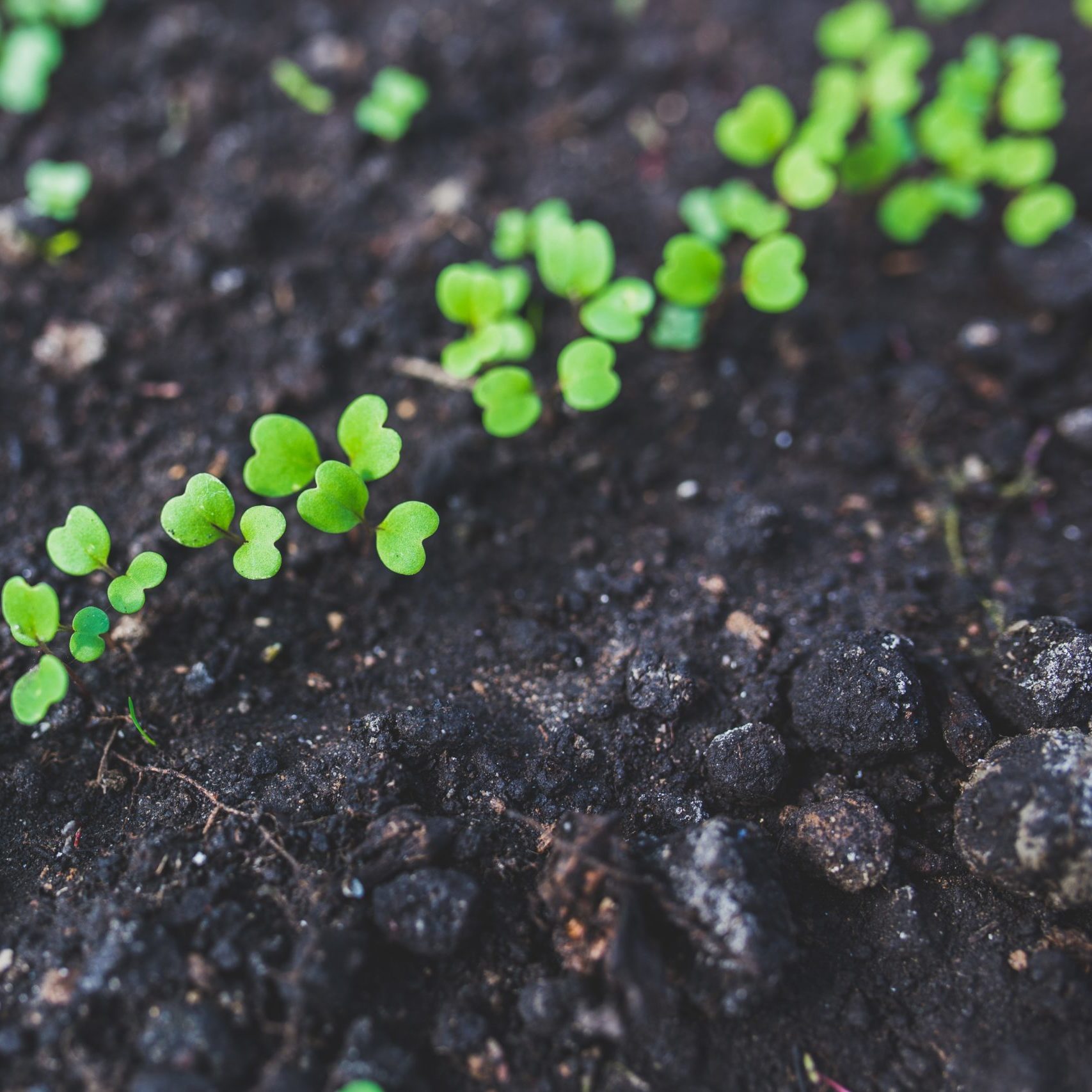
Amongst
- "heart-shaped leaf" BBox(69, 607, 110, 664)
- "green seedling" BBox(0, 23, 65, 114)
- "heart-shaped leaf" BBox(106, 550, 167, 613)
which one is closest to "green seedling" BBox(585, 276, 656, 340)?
"heart-shaped leaf" BBox(106, 550, 167, 613)

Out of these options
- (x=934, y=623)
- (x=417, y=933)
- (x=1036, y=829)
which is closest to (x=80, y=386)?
(x=417, y=933)

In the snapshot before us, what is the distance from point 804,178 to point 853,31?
0.93 metres

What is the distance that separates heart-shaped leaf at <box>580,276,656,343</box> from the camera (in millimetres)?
1863

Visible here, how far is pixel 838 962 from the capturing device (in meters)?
1.46

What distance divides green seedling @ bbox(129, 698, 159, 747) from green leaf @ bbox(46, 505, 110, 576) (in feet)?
0.84

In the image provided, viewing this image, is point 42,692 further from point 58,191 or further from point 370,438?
point 58,191

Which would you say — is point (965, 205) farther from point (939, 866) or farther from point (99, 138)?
point (99, 138)

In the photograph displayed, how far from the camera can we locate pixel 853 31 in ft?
8.89

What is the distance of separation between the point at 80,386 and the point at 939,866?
6.71 feet

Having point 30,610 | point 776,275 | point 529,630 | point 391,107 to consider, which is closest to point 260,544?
point 30,610

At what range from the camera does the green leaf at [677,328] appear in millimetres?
2172

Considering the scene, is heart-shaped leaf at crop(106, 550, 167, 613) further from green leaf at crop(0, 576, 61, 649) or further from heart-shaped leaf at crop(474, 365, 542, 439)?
heart-shaped leaf at crop(474, 365, 542, 439)

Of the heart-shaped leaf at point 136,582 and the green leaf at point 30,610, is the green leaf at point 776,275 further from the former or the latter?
the green leaf at point 30,610

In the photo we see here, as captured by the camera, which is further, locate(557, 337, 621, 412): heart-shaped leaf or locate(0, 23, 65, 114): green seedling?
locate(0, 23, 65, 114): green seedling
